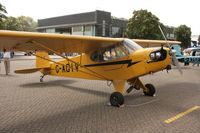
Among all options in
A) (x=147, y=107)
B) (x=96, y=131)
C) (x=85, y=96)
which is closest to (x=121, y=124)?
(x=96, y=131)

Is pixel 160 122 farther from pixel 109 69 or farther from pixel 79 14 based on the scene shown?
pixel 79 14

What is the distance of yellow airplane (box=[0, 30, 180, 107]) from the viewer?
25.1 feet

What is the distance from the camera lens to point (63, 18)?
67.9 meters

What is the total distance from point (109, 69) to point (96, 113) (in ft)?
7.14

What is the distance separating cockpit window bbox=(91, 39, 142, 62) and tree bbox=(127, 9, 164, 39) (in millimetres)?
Answer: 34297

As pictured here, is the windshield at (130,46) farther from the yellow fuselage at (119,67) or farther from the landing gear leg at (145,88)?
the landing gear leg at (145,88)

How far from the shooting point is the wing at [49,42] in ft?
22.7

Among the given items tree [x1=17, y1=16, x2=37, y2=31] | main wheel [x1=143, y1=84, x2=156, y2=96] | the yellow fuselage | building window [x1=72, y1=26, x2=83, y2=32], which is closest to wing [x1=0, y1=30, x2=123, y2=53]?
the yellow fuselage

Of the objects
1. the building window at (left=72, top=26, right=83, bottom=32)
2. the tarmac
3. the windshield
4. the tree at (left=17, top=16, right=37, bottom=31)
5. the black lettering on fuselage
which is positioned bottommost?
the tarmac

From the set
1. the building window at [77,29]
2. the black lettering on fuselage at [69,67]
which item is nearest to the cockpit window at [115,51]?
the black lettering on fuselage at [69,67]

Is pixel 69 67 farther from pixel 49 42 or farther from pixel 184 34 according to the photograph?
pixel 184 34

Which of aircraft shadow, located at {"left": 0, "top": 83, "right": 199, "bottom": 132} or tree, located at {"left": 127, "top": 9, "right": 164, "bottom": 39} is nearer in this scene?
aircraft shadow, located at {"left": 0, "top": 83, "right": 199, "bottom": 132}

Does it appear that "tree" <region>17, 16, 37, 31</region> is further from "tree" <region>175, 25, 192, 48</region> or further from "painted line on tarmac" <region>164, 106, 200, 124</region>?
"painted line on tarmac" <region>164, 106, 200, 124</region>

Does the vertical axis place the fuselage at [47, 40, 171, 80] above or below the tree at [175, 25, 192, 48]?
below
